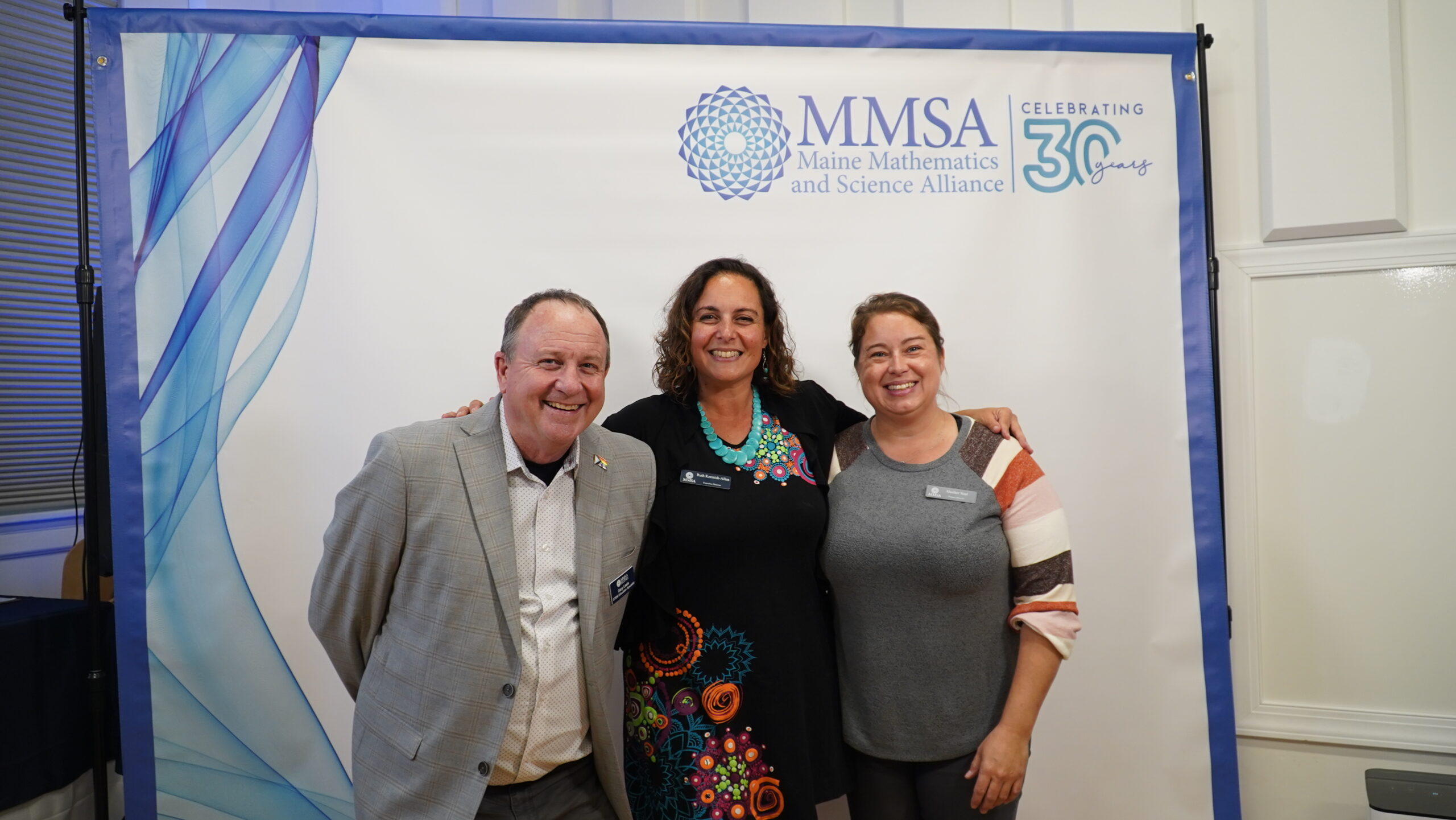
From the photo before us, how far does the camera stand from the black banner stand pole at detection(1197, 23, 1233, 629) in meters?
2.45

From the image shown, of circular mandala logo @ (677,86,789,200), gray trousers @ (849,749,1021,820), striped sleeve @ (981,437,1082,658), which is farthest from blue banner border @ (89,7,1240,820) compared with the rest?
gray trousers @ (849,749,1021,820)

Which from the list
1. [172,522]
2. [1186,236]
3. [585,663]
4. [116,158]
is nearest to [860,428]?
[585,663]

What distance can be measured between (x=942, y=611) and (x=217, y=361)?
6.64ft

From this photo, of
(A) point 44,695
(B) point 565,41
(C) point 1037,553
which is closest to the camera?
(C) point 1037,553

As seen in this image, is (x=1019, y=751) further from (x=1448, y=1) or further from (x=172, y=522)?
(x=1448, y=1)

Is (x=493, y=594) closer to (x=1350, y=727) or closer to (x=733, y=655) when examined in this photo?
(x=733, y=655)

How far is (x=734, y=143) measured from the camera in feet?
7.98

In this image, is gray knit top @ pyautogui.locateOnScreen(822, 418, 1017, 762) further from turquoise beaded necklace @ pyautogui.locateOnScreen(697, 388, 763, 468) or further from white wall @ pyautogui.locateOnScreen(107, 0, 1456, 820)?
white wall @ pyautogui.locateOnScreen(107, 0, 1456, 820)

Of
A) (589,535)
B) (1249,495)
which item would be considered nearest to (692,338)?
(589,535)

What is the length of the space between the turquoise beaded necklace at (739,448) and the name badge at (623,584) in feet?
1.07

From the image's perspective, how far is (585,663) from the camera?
1636 millimetres

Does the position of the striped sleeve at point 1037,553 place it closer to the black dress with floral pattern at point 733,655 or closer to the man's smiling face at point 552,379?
the black dress with floral pattern at point 733,655

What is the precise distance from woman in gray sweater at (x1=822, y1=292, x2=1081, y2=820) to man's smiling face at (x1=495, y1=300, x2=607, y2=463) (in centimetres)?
63

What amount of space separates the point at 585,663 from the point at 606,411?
97cm
